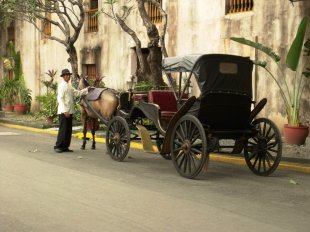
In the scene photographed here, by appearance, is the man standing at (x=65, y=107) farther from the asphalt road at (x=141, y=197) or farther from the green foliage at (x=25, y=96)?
the green foliage at (x=25, y=96)

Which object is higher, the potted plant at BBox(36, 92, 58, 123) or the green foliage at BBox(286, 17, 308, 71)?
the green foliage at BBox(286, 17, 308, 71)

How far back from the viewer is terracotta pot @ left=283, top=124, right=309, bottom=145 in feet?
42.3

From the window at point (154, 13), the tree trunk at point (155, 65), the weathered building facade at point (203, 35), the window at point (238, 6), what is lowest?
the tree trunk at point (155, 65)

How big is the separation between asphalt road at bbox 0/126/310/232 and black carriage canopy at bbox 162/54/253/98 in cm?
149

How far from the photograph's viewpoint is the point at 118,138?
34.4ft

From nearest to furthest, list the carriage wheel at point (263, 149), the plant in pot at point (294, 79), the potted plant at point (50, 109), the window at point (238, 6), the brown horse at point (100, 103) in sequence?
1. the carriage wheel at point (263, 149)
2. the brown horse at point (100, 103)
3. the plant in pot at point (294, 79)
4. the window at point (238, 6)
5. the potted plant at point (50, 109)

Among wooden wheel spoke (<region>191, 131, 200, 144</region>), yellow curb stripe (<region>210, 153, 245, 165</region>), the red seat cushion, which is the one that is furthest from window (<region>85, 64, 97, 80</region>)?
wooden wheel spoke (<region>191, 131, 200, 144</region>)

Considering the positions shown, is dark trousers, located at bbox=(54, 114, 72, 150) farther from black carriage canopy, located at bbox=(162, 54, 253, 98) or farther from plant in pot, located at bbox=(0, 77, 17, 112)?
plant in pot, located at bbox=(0, 77, 17, 112)

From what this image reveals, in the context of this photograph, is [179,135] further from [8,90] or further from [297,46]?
[8,90]

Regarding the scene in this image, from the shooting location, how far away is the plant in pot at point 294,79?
12.3 metres

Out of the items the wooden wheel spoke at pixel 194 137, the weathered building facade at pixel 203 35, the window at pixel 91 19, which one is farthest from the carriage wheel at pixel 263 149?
the window at pixel 91 19

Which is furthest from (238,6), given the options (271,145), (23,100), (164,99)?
(23,100)

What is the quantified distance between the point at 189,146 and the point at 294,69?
16.3ft

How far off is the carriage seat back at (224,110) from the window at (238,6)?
7035mm
